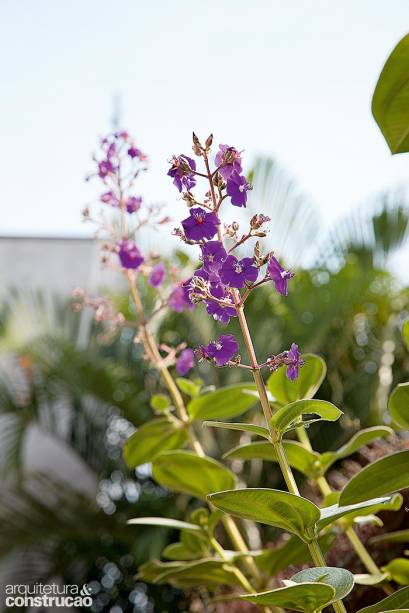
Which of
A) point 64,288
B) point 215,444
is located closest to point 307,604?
point 215,444

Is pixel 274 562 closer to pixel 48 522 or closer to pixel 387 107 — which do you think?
pixel 387 107

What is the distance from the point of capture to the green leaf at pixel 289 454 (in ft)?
2.67

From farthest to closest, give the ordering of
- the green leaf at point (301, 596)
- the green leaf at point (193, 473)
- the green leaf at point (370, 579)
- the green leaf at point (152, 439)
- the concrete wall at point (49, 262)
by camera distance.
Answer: the concrete wall at point (49, 262) → the green leaf at point (152, 439) → the green leaf at point (193, 473) → the green leaf at point (370, 579) → the green leaf at point (301, 596)

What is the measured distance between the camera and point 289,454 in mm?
829

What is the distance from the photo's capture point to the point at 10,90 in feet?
15.2

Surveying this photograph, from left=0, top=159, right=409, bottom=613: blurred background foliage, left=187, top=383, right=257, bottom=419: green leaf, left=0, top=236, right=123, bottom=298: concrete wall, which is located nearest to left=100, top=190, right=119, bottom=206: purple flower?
left=187, top=383, right=257, bottom=419: green leaf

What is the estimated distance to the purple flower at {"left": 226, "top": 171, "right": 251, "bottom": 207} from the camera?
25.4 inches

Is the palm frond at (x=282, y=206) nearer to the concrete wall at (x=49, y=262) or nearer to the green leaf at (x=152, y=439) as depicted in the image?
the concrete wall at (x=49, y=262)

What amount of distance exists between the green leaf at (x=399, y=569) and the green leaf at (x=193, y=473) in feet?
0.61

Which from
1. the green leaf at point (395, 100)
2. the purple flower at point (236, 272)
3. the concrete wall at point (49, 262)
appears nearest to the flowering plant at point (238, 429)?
the purple flower at point (236, 272)

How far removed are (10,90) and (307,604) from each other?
4477 mm

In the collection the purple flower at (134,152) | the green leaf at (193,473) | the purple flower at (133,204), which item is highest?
the purple flower at (134,152)

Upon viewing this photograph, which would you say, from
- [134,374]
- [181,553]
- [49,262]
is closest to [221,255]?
[181,553]

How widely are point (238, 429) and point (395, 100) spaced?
30 cm
